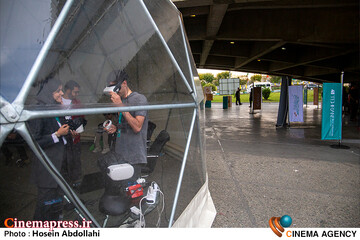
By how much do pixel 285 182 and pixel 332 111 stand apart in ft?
13.1

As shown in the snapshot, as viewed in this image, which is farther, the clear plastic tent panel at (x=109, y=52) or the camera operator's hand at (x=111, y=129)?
the camera operator's hand at (x=111, y=129)

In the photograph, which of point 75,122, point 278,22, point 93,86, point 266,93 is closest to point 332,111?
point 278,22

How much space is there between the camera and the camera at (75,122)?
1.74 meters

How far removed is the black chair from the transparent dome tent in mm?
50

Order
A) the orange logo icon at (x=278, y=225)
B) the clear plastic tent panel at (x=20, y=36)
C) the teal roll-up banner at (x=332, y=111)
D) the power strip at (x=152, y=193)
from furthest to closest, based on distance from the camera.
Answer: the teal roll-up banner at (x=332, y=111)
the power strip at (x=152, y=193)
the orange logo icon at (x=278, y=225)
the clear plastic tent panel at (x=20, y=36)

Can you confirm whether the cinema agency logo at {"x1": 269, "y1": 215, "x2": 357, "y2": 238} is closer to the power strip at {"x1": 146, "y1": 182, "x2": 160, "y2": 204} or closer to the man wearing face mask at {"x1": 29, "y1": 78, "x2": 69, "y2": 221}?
the power strip at {"x1": 146, "y1": 182, "x2": 160, "y2": 204}

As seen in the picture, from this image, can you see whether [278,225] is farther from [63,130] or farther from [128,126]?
[63,130]

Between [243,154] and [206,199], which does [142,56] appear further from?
[243,154]

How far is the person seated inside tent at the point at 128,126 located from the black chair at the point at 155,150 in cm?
22

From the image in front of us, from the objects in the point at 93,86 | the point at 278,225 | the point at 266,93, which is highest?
the point at 266,93

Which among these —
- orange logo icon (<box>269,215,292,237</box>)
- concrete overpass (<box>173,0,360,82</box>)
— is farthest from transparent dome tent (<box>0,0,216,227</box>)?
concrete overpass (<box>173,0,360,82</box>)

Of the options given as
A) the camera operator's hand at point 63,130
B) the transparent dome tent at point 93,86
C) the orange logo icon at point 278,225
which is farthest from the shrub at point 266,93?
the camera operator's hand at point 63,130

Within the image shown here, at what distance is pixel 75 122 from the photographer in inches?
70.1

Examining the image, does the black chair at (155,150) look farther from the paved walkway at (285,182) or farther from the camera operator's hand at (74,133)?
the paved walkway at (285,182)
